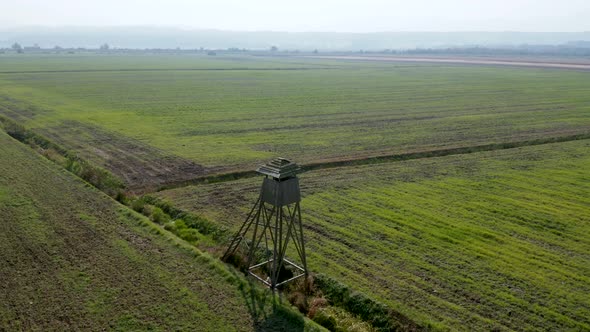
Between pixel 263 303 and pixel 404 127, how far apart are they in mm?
31476

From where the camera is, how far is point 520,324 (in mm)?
14781

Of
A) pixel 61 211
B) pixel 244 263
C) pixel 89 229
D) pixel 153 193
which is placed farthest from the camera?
pixel 153 193

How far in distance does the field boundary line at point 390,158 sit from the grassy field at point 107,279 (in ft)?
19.4

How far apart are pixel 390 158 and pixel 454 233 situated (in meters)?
13.0

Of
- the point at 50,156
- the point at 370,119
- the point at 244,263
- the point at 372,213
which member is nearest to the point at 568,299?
the point at 372,213

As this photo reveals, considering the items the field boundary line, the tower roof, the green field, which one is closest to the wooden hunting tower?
the tower roof

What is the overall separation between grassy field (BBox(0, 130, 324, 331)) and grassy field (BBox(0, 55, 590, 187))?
6603 millimetres

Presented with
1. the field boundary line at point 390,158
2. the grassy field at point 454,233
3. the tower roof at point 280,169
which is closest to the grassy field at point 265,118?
the field boundary line at point 390,158

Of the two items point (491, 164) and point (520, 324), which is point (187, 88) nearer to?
point (491, 164)

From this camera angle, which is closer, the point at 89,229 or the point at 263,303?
the point at 263,303

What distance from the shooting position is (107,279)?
16.9 meters

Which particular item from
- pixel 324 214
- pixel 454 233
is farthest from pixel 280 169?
pixel 454 233

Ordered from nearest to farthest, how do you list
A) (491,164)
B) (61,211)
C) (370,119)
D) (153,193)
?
1. (61,211)
2. (153,193)
3. (491,164)
4. (370,119)

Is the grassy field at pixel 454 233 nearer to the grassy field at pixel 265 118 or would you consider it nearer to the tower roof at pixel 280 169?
the tower roof at pixel 280 169
